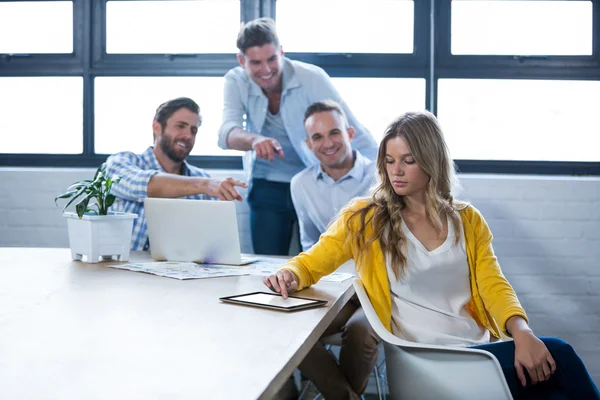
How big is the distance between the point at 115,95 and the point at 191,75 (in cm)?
47

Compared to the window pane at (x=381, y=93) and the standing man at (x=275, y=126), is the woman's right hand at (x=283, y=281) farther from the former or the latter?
the window pane at (x=381, y=93)

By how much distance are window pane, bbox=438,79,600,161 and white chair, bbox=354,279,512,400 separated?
221 cm

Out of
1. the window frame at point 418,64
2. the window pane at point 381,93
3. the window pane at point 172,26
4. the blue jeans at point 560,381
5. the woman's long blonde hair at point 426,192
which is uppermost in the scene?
the window pane at point 172,26

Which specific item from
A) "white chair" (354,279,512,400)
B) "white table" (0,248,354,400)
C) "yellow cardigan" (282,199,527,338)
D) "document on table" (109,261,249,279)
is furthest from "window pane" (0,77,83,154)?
"white chair" (354,279,512,400)

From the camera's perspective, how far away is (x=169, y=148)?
308 centimetres

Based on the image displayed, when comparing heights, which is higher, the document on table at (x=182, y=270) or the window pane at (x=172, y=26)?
the window pane at (x=172, y=26)

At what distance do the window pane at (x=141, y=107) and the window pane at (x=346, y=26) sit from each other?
480 millimetres

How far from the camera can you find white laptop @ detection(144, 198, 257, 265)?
2193 mm

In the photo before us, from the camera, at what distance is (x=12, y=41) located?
12.6ft

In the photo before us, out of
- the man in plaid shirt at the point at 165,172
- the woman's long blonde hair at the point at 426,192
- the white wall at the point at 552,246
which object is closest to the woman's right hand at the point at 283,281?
the woman's long blonde hair at the point at 426,192

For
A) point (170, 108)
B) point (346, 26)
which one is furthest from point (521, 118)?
point (170, 108)

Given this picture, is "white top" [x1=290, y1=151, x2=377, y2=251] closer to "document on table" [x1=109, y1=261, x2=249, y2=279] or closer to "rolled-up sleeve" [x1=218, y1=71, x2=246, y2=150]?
"rolled-up sleeve" [x1=218, y1=71, x2=246, y2=150]

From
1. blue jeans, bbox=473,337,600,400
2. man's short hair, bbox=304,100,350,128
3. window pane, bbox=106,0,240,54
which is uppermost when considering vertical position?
window pane, bbox=106,0,240,54

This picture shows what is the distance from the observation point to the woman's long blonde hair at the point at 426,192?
1856 mm
